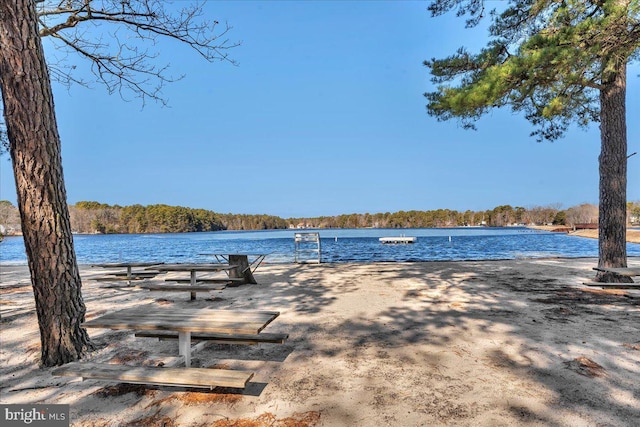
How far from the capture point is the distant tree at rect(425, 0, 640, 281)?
5543 mm

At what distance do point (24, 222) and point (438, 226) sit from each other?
178466 millimetres

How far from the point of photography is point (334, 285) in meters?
8.23

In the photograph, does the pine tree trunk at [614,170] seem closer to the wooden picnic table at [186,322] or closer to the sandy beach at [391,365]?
Answer: the sandy beach at [391,365]

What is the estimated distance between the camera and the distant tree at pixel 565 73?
5.54 metres

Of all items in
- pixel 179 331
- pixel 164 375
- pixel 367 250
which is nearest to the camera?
pixel 164 375

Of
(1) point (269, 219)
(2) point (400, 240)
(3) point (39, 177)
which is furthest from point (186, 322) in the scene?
(1) point (269, 219)

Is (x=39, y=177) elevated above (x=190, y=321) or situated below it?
above

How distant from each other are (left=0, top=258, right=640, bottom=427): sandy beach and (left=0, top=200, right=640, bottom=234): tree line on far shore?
12770 centimetres

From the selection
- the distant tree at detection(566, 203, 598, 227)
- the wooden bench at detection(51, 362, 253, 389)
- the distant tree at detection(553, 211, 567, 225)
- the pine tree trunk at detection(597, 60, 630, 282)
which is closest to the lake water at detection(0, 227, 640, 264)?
the wooden bench at detection(51, 362, 253, 389)

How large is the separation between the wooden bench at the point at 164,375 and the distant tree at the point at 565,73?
6.31 metres

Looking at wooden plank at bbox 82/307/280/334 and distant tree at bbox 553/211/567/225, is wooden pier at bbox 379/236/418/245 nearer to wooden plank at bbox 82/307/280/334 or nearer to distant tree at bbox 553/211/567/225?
wooden plank at bbox 82/307/280/334

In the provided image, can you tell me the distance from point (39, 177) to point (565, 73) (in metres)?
7.95

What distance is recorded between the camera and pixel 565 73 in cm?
611

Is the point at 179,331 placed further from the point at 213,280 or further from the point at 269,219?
the point at 269,219
